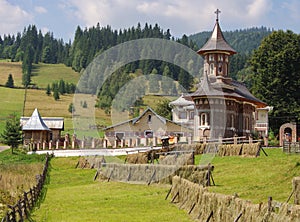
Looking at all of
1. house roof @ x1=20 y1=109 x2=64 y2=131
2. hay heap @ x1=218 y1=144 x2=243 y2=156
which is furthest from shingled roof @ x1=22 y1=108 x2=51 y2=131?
hay heap @ x1=218 y1=144 x2=243 y2=156

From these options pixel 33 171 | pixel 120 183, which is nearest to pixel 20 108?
pixel 33 171

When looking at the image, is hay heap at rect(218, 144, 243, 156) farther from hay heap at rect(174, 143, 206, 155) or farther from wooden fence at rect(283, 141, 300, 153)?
wooden fence at rect(283, 141, 300, 153)

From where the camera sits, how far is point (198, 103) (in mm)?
53875

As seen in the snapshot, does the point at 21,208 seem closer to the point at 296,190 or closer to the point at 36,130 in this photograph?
the point at 296,190

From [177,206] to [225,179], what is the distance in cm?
693

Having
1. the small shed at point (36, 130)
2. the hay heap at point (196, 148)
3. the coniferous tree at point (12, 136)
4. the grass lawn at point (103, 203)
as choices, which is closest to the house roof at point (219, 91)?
the hay heap at point (196, 148)

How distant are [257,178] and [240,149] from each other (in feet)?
37.2

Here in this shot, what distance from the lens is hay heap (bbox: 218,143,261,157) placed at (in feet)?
125

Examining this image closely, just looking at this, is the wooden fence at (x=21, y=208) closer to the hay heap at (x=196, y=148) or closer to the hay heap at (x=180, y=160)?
the hay heap at (x=180, y=160)

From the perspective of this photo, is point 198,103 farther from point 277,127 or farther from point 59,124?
point 59,124

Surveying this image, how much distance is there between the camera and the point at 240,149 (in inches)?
1558

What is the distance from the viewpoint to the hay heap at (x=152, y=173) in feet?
98.7

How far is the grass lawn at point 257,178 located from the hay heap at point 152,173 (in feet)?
3.06

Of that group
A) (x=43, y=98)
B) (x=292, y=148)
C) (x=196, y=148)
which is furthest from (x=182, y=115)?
(x=43, y=98)
